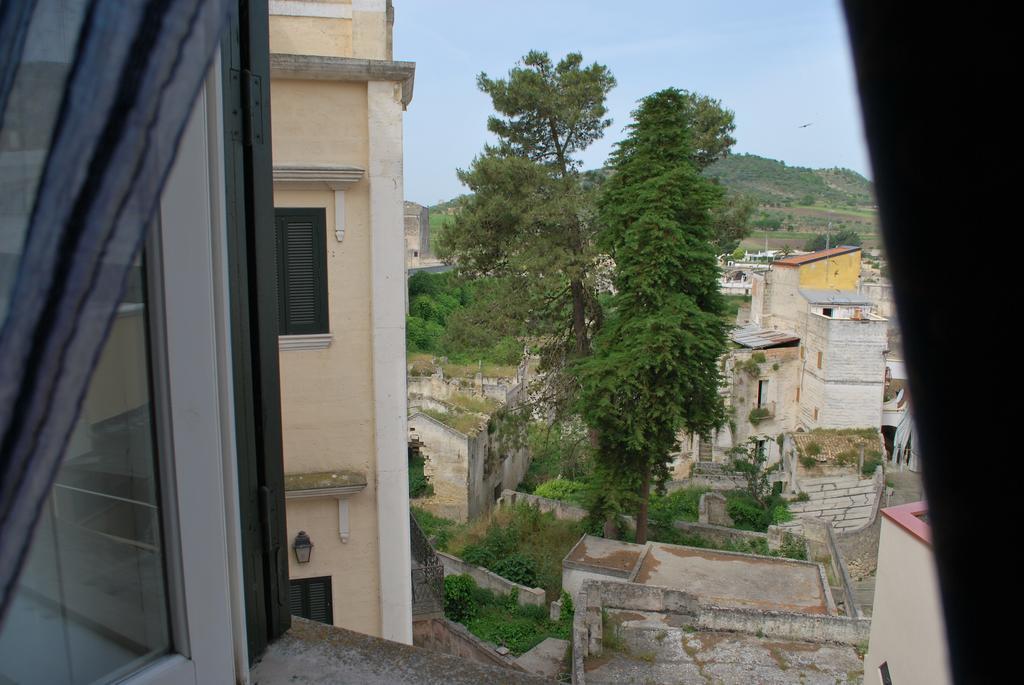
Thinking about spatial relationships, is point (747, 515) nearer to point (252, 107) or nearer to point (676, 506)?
point (676, 506)

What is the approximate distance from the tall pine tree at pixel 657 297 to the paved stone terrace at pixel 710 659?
132 inches

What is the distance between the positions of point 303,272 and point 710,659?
22.7 feet

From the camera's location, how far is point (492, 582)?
523 inches

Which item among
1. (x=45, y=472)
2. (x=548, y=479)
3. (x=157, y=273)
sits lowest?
(x=548, y=479)

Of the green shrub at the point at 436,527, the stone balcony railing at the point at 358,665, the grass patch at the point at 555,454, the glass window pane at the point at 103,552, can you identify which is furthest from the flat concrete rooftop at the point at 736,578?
the glass window pane at the point at 103,552

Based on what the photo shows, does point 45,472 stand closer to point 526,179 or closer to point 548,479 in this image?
point 526,179

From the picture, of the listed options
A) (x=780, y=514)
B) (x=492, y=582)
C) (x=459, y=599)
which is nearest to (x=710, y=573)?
(x=492, y=582)

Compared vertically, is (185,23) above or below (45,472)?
above

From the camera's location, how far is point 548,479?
20.9 metres

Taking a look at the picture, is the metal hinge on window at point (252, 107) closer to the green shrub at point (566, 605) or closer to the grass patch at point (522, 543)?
the green shrub at point (566, 605)

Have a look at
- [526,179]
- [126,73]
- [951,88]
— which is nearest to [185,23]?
[126,73]

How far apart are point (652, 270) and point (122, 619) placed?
1117cm

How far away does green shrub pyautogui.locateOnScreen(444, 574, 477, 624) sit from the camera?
1249 centimetres

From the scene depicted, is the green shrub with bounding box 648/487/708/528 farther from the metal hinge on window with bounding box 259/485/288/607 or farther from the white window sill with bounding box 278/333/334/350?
the metal hinge on window with bounding box 259/485/288/607
